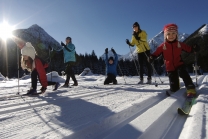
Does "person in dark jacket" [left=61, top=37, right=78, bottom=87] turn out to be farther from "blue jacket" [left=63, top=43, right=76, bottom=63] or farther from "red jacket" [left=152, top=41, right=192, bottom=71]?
"red jacket" [left=152, top=41, right=192, bottom=71]

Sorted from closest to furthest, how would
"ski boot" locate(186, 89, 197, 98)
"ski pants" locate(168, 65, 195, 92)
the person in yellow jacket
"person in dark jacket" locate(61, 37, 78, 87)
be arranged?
"ski boot" locate(186, 89, 197, 98) < "ski pants" locate(168, 65, 195, 92) < the person in yellow jacket < "person in dark jacket" locate(61, 37, 78, 87)

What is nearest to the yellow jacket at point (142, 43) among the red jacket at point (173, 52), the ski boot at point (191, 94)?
the red jacket at point (173, 52)

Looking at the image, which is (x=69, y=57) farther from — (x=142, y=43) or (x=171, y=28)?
(x=171, y=28)

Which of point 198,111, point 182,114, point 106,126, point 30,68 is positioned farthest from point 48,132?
point 30,68

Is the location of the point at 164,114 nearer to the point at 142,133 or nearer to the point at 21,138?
the point at 142,133

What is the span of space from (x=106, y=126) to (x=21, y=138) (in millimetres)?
704

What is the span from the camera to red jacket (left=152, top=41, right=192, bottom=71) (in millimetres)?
3844

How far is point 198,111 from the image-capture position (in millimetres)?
1935

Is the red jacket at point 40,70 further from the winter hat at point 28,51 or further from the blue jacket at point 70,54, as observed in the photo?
the blue jacket at point 70,54

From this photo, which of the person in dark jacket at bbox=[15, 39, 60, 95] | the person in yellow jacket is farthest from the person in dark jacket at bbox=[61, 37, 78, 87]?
the person in yellow jacket

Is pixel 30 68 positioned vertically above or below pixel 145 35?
below

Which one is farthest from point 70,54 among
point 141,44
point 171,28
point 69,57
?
point 171,28

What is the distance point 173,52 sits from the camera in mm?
3883

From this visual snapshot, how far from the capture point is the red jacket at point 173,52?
3844 mm
